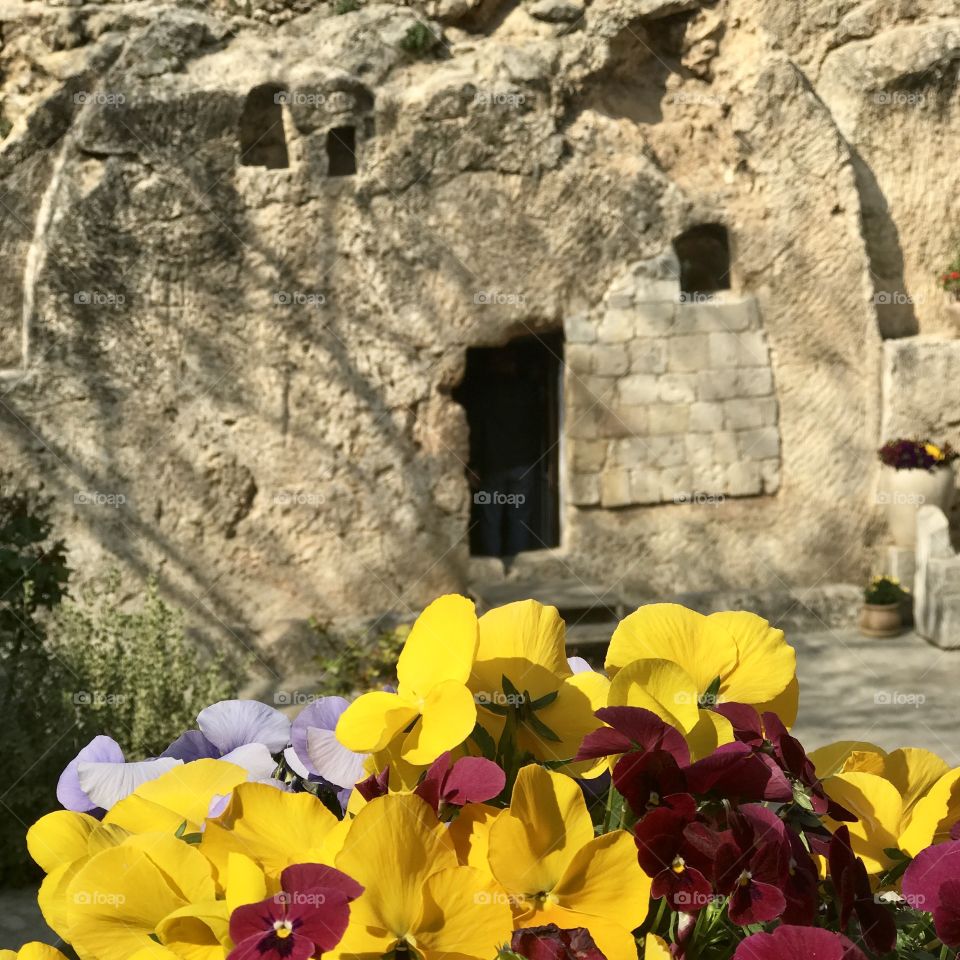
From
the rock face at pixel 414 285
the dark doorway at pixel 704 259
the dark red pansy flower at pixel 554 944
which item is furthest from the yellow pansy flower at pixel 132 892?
the dark doorway at pixel 704 259

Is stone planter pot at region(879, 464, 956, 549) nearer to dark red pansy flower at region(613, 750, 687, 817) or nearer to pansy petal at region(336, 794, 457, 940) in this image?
dark red pansy flower at region(613, 750, 687, 817)

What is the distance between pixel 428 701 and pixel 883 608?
7242mm

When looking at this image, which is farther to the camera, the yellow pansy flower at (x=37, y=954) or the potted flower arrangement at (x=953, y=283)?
the potted flower arrangement at (x=953, y=283)

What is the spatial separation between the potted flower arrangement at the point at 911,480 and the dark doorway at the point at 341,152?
157 inches

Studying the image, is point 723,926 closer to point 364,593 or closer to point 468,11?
point 364,593

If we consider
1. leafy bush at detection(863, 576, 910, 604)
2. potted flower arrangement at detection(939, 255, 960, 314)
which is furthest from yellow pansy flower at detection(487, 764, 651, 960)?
potted flower arrangement at detection(939, 255, 960, 314)

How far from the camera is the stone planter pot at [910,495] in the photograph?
25.6ft

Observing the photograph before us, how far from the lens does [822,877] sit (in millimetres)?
888

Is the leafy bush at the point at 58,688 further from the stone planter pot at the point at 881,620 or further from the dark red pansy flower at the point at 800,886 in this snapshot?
the stone planter pot at the point at 881,620

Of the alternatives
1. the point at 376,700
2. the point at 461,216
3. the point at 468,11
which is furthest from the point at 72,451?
the point at 376,700

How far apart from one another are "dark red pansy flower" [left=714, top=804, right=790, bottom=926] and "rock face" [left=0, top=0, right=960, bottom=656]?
669 centimetres

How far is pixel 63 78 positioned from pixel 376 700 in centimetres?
753
